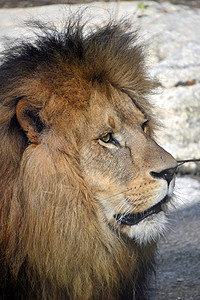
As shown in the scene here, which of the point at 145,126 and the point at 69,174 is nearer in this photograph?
the point at 69,174

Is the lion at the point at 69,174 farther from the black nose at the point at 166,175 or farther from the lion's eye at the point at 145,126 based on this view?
the lion's eye at the point at 145,126

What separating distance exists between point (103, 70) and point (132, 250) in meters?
1.02

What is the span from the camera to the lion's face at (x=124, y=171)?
2572 millimetres

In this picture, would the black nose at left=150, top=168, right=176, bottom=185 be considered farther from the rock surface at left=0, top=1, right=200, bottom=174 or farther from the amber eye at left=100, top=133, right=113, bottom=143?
the rock surface at left=0, top=1, right=200, bottom=174

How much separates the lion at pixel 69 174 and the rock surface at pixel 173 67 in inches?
91.0

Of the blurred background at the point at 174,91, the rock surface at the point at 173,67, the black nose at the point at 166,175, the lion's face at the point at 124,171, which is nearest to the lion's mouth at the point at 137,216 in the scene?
the lion's face at the point at 124,171

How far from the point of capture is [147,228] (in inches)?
104

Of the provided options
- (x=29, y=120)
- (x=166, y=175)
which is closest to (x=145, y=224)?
(x=166, y=175)

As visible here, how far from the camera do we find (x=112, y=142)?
2.66 metres

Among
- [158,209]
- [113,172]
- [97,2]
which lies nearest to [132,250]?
[158,209]

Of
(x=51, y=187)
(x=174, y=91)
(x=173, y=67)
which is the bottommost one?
(x=174, y=91)

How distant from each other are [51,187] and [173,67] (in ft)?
11.2

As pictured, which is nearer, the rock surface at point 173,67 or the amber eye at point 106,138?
the amber eye at point 106,138

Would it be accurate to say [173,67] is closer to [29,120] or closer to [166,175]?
[166,175]
